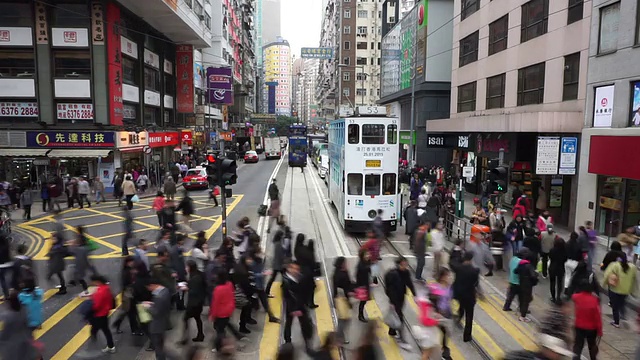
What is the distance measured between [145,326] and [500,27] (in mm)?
22609

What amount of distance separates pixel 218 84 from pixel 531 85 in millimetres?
32934

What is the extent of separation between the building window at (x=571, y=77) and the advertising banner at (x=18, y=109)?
90.7 ft

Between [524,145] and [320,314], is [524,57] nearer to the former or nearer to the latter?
[524,145]

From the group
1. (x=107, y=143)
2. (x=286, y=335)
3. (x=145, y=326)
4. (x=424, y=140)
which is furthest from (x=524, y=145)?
(x=107, y=143)

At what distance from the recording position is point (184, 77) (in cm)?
4356

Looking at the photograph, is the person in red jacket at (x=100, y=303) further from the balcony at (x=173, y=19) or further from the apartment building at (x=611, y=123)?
the balcony at (x=173, y=19)

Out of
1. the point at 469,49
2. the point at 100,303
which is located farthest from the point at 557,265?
the point at 469,49

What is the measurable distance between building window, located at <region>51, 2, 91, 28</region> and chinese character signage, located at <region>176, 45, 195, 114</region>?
53.0 ft

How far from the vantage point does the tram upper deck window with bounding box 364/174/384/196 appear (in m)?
16.2

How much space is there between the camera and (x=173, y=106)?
43.1 metres

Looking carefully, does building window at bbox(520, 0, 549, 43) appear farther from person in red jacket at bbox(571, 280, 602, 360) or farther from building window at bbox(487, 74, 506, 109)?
person in red jacket at bbox(571, 280, 602, 360)

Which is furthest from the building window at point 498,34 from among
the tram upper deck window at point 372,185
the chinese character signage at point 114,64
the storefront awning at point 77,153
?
the storefront awning at point 77,153

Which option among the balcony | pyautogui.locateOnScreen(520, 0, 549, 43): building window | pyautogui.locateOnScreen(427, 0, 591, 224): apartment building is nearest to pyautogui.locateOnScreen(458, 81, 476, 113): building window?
pyautogui.locateOnScreen(427, 0, 591, 224): apartment building

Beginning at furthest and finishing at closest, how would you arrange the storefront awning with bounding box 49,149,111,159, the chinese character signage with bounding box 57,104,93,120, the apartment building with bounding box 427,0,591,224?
the chinese character signage with bounding box 57,104,93,120 → the storefront awning with bounding box 49,149,111,159 → the apartment building with bounding box 427,0,591,224
